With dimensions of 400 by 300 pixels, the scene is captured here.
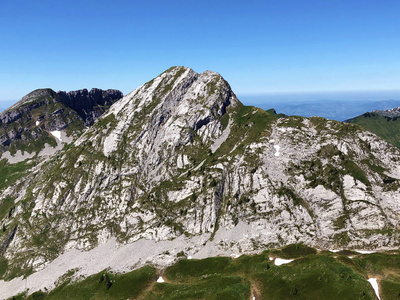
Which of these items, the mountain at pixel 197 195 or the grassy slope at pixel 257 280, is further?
the mountain at pixel 197 195

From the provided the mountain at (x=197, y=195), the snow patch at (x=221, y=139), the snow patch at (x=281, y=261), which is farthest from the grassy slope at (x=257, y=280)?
the snow patch at (x=221, y=139)

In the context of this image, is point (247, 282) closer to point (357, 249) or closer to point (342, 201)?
point (357, 249)

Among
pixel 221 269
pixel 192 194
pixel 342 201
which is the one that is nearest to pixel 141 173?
pixel 192 194

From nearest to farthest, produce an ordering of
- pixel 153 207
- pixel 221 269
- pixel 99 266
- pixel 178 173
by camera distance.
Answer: pixel 221 269
pixel 99 266
pixel 153 207
pixel 178 173

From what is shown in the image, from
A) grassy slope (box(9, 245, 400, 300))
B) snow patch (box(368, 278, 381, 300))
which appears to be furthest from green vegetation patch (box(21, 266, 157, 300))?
snow patch (box(368, 278, 381, 300))

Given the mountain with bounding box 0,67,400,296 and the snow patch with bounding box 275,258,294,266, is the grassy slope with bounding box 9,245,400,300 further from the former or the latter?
the mountain with bounding box 0,67,400,296

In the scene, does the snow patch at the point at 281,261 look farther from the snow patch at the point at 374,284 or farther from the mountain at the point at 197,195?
the snow patch at the point at 374,284
